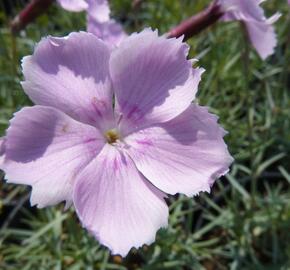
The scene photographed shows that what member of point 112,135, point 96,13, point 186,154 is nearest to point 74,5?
point 96,13

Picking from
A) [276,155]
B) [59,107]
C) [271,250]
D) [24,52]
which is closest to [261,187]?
[276,155]

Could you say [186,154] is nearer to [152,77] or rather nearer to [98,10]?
[152,77]

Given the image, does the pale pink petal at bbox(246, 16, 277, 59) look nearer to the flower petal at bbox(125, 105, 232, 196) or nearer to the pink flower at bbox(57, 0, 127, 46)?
the pink flower at bbox(57, 0, 127, 46)

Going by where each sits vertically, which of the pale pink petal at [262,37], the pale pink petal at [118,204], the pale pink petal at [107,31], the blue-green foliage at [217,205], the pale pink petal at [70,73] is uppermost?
the pale pink petal at [70,73]

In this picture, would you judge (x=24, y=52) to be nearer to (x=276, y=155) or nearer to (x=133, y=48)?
(x=276, y=155)

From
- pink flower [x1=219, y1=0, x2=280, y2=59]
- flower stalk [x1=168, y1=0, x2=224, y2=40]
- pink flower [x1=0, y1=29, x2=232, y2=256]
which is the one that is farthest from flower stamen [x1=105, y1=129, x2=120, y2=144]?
pink flower [x1=219, y1=0, x2=280, y2=59]

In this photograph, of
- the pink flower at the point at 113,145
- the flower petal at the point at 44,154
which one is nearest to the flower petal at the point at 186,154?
the pink flower at the point at 113,145

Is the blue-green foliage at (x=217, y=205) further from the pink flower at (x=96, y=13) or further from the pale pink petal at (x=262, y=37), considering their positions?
the pink flower at (x=96, y=13)

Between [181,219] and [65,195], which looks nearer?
[65,195]
